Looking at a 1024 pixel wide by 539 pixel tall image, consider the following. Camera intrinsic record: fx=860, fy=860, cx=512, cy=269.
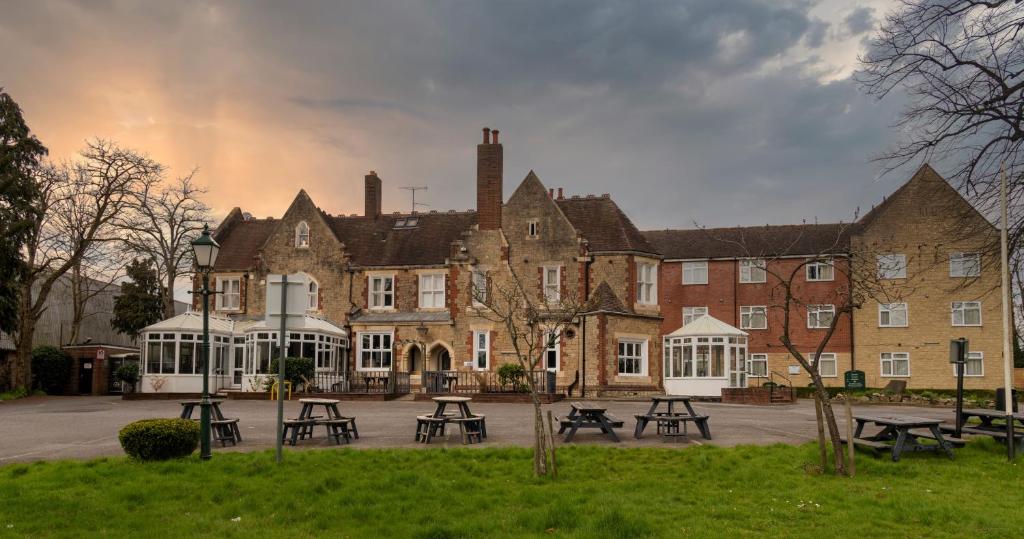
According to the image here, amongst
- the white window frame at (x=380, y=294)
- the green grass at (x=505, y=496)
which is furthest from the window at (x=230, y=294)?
the green grass at (x=505, y=496)

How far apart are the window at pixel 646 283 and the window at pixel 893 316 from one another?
1362 centimetres

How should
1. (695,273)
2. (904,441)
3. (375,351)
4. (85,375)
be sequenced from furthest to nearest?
(695,273) → (85,375) → (375,351) → (904,441)

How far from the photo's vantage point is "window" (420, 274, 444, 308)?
138 ft

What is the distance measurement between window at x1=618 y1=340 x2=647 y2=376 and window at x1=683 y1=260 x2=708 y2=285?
11509 mm

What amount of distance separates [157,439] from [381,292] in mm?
28572

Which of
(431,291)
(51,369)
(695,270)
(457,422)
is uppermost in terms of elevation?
(695,270)

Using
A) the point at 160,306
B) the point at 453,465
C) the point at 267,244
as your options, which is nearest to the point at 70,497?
the point at 453,465

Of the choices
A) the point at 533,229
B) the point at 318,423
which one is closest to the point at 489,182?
the point at 533,229

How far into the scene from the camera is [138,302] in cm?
5675

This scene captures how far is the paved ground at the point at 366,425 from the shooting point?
17484 mm

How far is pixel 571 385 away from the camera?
123ft

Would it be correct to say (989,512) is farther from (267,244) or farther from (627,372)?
(267,244)

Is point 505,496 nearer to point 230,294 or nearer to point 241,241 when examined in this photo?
point 230,294

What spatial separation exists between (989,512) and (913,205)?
37.3 m
